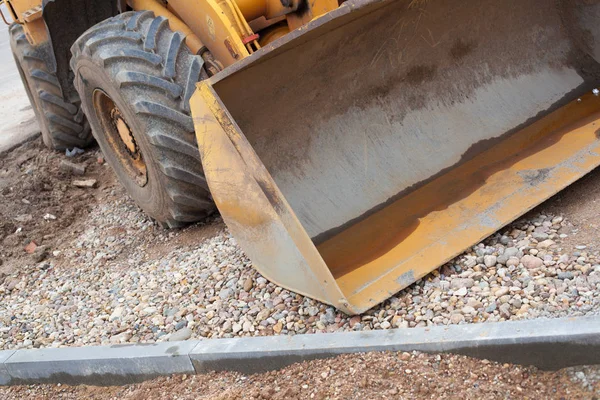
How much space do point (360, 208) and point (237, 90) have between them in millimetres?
890

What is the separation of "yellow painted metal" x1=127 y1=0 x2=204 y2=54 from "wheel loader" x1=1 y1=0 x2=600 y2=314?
12 mm

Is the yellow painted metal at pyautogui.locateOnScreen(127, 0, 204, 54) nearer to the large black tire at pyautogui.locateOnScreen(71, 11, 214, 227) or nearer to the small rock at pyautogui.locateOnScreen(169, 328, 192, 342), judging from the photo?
the large black tire at pyautogui.locateOnScreen(71, 11, 214, 227)

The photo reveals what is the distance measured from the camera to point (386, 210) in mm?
3822

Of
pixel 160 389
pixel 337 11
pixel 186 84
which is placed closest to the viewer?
pixel 160 389

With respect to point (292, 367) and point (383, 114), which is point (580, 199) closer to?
point (383, 114)

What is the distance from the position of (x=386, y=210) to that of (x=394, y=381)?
1.29m

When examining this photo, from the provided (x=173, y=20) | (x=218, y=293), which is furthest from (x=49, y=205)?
A: (x=218, y=293)

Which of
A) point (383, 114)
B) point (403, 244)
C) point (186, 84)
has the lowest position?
point (403, 244)

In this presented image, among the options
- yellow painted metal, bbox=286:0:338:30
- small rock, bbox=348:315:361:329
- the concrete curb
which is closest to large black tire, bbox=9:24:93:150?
yellow painted metal, bbox=286:0:338:30

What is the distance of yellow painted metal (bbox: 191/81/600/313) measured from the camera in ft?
10.4

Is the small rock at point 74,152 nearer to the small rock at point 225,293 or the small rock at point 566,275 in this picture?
the small rock at point 225,293

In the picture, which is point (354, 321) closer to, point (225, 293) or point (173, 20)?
point (225, 293)

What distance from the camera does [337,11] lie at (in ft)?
11.4

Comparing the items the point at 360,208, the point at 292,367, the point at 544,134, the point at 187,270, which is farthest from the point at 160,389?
the point at 544,134
